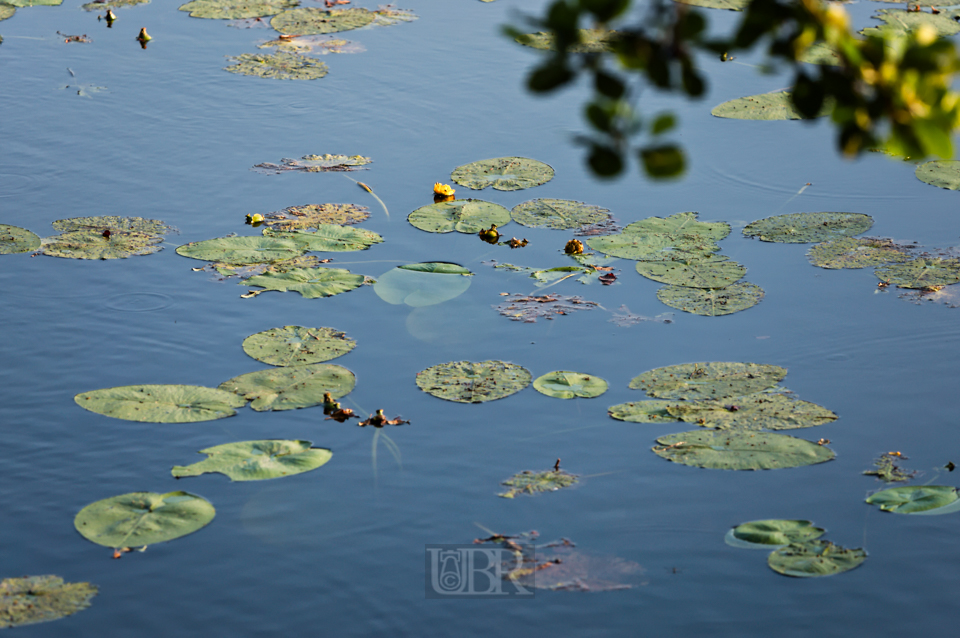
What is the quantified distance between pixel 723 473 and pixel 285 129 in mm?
6466

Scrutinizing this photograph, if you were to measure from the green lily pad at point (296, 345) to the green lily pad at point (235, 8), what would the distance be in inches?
300

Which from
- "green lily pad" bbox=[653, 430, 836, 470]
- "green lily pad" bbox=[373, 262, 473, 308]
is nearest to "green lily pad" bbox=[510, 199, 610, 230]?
"green lily pad" bbox=[373, 262, 473, 308]

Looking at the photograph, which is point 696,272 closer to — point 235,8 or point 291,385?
point 291,385

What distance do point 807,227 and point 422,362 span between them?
389cm

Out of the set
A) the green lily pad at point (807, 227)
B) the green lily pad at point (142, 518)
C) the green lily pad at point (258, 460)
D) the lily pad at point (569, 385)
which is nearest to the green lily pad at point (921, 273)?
the green lily pad at point (807, 227)

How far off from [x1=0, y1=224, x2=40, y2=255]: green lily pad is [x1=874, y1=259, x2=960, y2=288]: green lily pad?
733 cm

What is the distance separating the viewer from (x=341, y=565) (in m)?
5.00

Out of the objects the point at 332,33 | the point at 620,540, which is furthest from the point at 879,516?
the point at 332,33

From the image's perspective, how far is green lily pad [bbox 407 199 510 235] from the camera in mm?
8172

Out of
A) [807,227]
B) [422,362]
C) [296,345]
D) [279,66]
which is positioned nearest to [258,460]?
[296,345]

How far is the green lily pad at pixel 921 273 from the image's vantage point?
7418mm

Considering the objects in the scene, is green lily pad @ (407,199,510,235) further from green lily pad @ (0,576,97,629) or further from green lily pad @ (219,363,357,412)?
green lily pad @ (0,576,97,629)

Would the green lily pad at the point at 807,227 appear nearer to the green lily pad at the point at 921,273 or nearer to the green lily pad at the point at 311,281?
the green lily pad at the point at 921,273

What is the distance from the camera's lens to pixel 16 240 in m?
7.96
